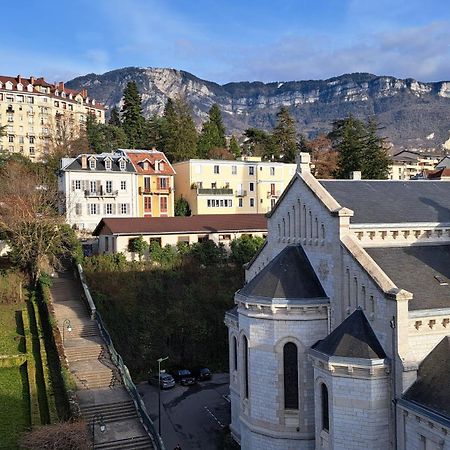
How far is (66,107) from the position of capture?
4500 inches

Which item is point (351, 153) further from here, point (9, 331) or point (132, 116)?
point (9, 331)

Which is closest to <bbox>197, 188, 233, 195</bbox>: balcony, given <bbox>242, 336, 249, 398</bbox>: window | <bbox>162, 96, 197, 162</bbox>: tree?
<bbox>162, 96, 197, 162</bbox>: tree

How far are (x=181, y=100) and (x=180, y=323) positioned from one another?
5756cm

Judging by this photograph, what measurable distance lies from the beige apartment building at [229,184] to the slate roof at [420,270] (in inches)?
1793

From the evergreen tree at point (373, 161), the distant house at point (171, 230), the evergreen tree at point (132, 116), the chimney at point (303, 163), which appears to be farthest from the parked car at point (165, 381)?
the evergreen tree at point (132, 116)

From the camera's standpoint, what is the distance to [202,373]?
40594 mm

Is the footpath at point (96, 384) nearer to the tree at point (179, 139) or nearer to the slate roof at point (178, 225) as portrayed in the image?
the slate roof at point (178, 225)

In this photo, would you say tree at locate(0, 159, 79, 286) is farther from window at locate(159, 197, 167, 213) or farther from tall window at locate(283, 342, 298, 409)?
tall window at locate(283, 342, 298, 409)

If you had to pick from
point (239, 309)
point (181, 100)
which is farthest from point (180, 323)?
point (181, 100)

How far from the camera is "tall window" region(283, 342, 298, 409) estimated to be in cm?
2314

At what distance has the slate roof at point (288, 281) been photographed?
23250 millimetres

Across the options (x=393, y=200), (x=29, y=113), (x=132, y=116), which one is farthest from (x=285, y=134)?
(x=393, y=200)

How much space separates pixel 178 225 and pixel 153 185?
14495 mm

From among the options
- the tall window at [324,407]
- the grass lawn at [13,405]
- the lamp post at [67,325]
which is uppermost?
the lamp post at [67,325]
